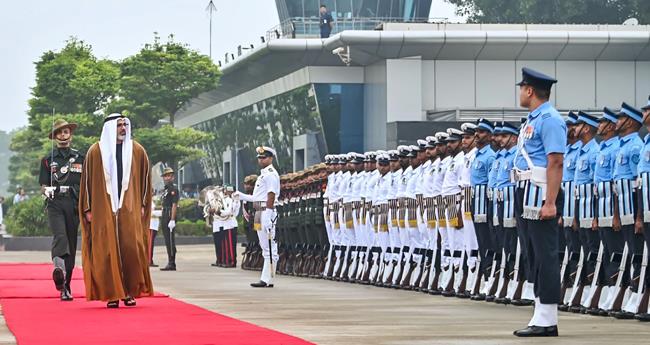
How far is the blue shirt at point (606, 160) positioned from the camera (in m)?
15.5

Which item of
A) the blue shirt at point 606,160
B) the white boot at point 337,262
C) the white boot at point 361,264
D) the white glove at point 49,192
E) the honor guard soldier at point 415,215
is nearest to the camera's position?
the blue shirt at point 606,160

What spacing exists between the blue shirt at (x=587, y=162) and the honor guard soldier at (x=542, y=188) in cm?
350

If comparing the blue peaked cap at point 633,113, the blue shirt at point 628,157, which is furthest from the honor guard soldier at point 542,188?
the blue peaked cap at point 633,113

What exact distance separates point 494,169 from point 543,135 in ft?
16.9

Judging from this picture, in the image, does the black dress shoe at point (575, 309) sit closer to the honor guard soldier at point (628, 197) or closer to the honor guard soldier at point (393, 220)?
the honor guard soldier at point (628, 197)

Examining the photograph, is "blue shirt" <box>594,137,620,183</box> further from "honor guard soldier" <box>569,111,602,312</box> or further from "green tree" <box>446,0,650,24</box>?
"green tree" <box>446,0,650,24</box>

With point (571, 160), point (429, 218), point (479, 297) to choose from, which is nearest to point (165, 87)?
point (429, 218)

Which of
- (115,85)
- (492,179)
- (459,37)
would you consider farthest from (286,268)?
(115,85)

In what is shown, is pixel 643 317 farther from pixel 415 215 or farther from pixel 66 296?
pixel 415 215

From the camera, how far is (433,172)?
802 inches

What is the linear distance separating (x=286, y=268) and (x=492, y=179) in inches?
448

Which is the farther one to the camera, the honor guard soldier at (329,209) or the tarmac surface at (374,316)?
the honor guard soldier at (329,209)

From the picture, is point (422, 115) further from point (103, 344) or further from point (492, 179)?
point (103, 344)

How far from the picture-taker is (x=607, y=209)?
612 inches
